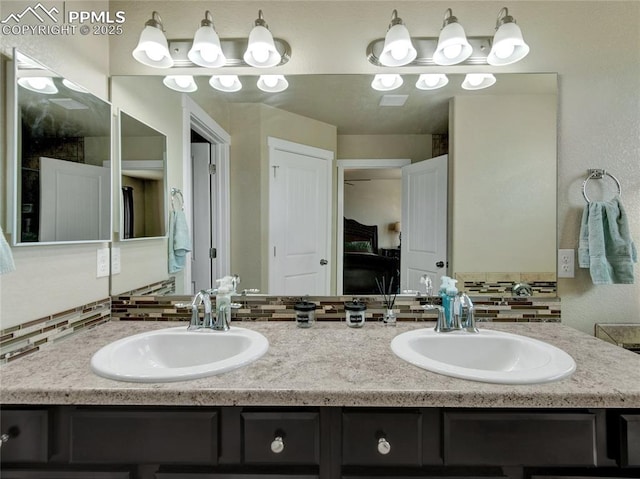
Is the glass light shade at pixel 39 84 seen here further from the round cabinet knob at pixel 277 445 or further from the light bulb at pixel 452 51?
the light bulb at pixel 452 51

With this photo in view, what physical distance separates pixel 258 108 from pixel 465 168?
3.27 feet

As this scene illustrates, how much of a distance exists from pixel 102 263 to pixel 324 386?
112cm

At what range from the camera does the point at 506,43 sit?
133 cm

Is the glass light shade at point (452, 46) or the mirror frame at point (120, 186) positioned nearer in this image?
the glass light shade at point (452, 46)

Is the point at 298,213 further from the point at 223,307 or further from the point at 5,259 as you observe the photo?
the point at 5,259

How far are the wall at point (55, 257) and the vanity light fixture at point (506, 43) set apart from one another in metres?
1.70

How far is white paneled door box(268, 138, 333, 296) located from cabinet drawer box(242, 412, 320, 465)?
0.72 meters

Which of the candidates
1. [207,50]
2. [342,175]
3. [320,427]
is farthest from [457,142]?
[320,427]

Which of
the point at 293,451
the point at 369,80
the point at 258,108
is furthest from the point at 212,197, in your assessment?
the point at 293,451

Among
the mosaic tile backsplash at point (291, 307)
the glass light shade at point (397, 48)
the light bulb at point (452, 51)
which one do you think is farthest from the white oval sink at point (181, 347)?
the light bulb at point (452, 51)

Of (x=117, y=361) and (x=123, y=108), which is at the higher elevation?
(x=123, y=108)

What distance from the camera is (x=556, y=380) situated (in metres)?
0.86

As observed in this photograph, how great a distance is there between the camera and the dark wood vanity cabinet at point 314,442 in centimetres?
83

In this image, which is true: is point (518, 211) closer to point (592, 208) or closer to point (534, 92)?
point (592, 208)
